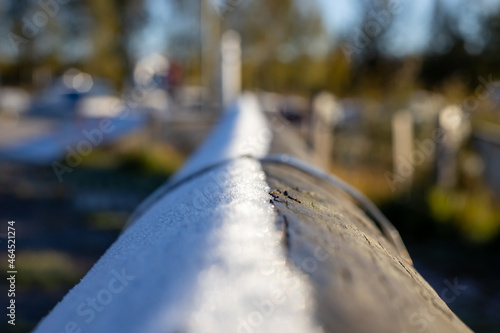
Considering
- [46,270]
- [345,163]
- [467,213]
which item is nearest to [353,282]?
[46,270]

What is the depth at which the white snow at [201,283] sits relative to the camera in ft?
2.32

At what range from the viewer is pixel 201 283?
2.47 feet

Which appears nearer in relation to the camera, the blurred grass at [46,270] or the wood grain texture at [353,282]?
the wood grain texture at [353,282]

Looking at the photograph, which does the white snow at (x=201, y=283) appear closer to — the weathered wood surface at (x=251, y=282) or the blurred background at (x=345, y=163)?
the weathered wood surface at (x=251, y=282)

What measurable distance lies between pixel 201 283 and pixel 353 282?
0.24 metres

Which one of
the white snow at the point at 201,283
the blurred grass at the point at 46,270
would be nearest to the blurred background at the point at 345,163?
the blurred grass at the point at 46,270

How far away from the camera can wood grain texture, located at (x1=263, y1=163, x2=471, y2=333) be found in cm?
77

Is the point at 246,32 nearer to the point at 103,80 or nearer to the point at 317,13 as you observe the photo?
the point at 317,13

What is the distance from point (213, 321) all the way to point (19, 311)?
376 centimetres

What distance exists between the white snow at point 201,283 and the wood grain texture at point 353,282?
28mm

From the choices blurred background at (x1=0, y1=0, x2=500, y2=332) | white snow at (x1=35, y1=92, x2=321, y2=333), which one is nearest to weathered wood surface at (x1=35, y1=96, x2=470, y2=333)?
white snow at (x1=35, y1=92, x2=321, y2=333)

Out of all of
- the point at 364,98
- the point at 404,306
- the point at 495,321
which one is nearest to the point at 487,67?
the point at 364,98

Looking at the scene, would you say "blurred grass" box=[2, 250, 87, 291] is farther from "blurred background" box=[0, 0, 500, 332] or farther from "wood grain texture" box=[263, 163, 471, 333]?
"wood grain texture" box=[263, 163, 471, 333]

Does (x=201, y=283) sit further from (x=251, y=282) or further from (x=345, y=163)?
(x=345, y=163)
